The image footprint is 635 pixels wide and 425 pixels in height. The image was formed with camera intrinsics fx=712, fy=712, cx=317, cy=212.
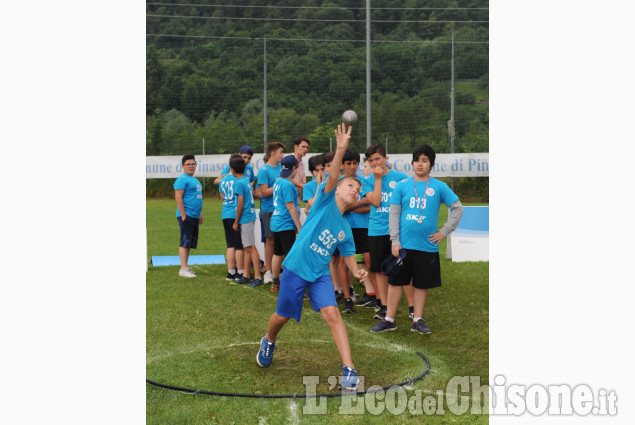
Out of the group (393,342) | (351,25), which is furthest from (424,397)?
(351,25)

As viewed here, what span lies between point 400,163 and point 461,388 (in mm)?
15137

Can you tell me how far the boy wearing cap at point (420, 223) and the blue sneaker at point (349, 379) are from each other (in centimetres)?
188

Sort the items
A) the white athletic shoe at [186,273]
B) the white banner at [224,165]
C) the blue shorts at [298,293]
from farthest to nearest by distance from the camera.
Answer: the white banner at [224,165] → the white athletic shoe at [186,273] → the blue shorts at [298,293]

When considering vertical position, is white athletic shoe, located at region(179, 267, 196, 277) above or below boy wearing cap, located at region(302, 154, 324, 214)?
below

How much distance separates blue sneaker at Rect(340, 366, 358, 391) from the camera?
4.99m

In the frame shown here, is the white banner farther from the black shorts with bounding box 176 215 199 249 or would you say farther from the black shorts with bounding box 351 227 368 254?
the black shorts with bounding box 351 227 368 254

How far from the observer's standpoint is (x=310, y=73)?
1329 inches

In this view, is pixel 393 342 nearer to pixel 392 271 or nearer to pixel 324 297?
pixel 392 271

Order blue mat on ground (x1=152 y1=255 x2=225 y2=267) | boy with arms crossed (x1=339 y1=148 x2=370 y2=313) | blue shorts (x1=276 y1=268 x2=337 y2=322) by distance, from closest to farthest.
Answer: blue shorts (x1=276 y1=268 x2=337 y2=322)
boy with arms crossed (x1=339 y1=148 x2=370 y2=313)
blue mat on ground (x1=152 y1=255 x2=225 y2=267)

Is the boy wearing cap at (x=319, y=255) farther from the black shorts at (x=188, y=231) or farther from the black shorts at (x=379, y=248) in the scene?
the black shorts at (x=188, y=231)

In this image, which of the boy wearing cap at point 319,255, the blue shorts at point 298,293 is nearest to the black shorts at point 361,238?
the boy wearing cap at point 319,255

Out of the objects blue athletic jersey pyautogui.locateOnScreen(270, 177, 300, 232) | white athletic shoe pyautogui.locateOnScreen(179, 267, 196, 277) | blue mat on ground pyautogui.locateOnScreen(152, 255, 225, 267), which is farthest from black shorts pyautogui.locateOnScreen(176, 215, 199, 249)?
blue athletic jersey pyautogui.locateOnScreen(270, 177, 300, 232)

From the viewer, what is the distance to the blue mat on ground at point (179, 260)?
11977 millimetres

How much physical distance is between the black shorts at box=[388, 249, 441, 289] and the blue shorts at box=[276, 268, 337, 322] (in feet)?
5.36
